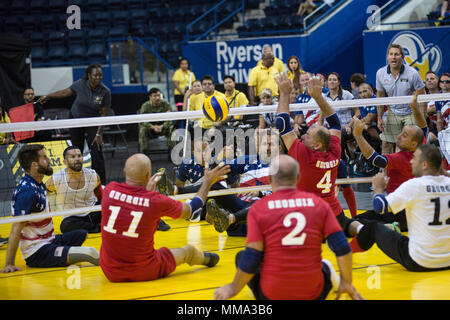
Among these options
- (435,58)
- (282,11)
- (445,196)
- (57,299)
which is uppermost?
(282,11)

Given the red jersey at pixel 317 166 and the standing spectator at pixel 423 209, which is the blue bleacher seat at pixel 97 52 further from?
the standing spectator at pixel 423 209

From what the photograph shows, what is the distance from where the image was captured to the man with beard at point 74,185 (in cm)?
877

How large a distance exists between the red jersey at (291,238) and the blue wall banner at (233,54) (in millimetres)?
14111

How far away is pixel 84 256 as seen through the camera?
23.6 feet

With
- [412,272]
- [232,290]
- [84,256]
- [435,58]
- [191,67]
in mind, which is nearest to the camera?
[232,290]

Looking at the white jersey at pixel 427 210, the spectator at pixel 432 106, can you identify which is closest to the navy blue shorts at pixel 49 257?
the white jersey at pixel 427 210

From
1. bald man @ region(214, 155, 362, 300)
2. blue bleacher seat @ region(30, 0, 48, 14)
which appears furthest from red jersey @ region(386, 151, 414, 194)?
blue bleacher seat @ region(30, 0, 48, 14)

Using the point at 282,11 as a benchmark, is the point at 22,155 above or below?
below

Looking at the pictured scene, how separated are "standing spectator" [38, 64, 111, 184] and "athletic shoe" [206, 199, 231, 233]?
3.86 meters

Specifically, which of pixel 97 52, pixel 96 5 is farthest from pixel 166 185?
pixel 96 5

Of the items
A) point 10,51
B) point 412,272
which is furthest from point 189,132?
point 412,272

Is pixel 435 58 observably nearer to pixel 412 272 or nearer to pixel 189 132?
pixel 189 132

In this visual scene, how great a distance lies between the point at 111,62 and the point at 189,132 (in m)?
7.21
